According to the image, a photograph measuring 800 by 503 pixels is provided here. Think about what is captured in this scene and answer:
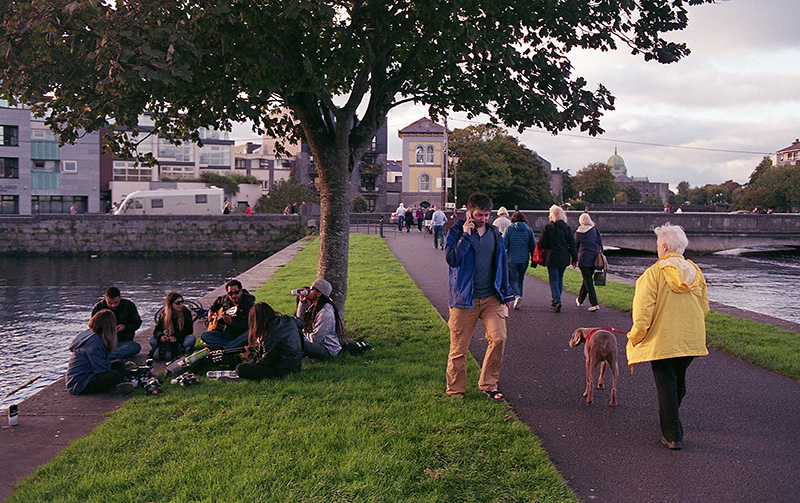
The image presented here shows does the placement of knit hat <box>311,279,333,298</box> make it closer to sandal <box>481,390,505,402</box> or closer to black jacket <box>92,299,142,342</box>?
sandal <box>481,390,505,402</box>

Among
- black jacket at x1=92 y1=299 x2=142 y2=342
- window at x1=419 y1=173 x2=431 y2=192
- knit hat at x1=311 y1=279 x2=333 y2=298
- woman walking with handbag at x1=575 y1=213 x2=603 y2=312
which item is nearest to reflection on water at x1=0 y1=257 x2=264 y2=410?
black jacket at x1=92 y1=299 x2=142 y2=342

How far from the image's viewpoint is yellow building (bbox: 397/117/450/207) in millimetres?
76188

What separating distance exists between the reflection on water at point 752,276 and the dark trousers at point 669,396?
38.8 feet

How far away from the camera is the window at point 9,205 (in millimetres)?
59781

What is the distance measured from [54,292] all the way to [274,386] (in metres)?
19.5

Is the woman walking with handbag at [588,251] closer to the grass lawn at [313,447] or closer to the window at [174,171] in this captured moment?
the grass lawn at [313,447]

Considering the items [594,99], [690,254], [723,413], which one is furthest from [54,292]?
[690,254]

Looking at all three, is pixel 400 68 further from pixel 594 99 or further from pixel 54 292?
pixel 54 292

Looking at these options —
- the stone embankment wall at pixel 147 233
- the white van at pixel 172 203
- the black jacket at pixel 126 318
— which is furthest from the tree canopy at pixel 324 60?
the white van at pixel 172 203

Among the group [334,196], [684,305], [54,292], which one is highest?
[334,196]

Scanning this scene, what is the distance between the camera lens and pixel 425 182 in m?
76.6

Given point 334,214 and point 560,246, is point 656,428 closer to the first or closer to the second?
point 334,214

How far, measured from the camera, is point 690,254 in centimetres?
4216

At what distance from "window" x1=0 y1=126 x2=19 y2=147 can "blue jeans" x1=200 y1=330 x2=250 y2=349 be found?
61.2 metres
